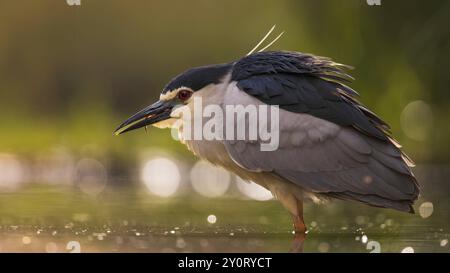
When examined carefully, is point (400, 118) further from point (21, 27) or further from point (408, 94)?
point (21, 27)

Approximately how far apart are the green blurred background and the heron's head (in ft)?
6.24

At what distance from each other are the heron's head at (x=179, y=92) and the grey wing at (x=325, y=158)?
0.34m

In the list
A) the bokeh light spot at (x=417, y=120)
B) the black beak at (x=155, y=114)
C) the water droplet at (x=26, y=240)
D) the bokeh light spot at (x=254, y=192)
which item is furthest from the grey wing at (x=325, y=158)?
the bokeh light spot at (x=417, y=120)

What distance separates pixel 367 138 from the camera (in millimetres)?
7496

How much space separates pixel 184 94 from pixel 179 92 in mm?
45

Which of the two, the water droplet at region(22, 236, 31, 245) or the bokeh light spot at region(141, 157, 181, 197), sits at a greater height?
the bokeh light spot at region(141, 157, 181, 197)

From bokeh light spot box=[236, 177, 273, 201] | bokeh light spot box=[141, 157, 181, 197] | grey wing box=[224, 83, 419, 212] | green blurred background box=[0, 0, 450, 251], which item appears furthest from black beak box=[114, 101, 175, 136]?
bokeh light spot box=[236, 177, 273, 201]

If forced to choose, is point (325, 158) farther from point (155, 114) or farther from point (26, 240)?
point (26, 240)

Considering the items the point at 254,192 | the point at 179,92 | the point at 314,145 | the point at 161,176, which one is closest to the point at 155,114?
the point at 179,92

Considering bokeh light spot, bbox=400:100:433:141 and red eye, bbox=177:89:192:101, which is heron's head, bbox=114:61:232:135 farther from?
bokeh light spot, bbox=400:100:433:141

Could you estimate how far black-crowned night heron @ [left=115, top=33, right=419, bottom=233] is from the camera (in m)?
7.38

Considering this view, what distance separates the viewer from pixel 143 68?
52.4 ft

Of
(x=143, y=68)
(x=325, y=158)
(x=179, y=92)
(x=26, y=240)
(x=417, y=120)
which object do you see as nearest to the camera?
(x=26, y=240)

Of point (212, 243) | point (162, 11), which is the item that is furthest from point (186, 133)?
point (162, 11)
